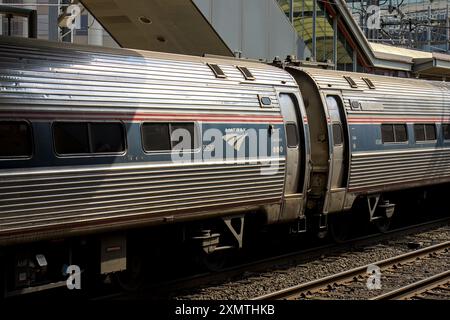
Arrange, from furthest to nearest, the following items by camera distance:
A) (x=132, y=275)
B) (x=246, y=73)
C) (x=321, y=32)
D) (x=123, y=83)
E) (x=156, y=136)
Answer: (x=321, y=32) < (x=246, y=73) < (x=132, y=275) < (x=156, y=136) < (x=123, y=83)

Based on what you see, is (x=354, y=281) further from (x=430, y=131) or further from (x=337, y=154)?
(x=430, y=131)

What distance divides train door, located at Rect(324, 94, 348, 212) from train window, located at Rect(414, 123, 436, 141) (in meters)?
2.75

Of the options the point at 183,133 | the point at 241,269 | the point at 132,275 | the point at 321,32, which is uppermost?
the point at 321,32

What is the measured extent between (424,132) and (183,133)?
707cm

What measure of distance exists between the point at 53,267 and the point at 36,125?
1.90m

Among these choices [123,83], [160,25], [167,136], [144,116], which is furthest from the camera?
[160,25]

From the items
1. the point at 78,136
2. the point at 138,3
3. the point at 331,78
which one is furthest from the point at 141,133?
the point at 138,3

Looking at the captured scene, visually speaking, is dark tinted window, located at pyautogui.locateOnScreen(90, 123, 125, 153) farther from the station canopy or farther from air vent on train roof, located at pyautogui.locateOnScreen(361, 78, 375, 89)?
the station canopy

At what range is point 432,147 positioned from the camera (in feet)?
45.9

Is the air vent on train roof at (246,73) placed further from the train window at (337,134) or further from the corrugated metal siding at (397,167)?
the corrugated metal siding at (397,167)

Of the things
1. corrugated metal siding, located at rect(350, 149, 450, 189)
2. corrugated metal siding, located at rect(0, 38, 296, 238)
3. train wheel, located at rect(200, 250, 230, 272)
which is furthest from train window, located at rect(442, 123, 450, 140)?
train wheel, located at rect(200, 250, 230, 272)

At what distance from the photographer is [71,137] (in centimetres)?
713

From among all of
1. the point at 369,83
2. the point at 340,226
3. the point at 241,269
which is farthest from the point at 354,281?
the point at 369,83

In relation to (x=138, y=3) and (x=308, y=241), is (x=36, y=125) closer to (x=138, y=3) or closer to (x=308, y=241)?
(x=308, y=241)
